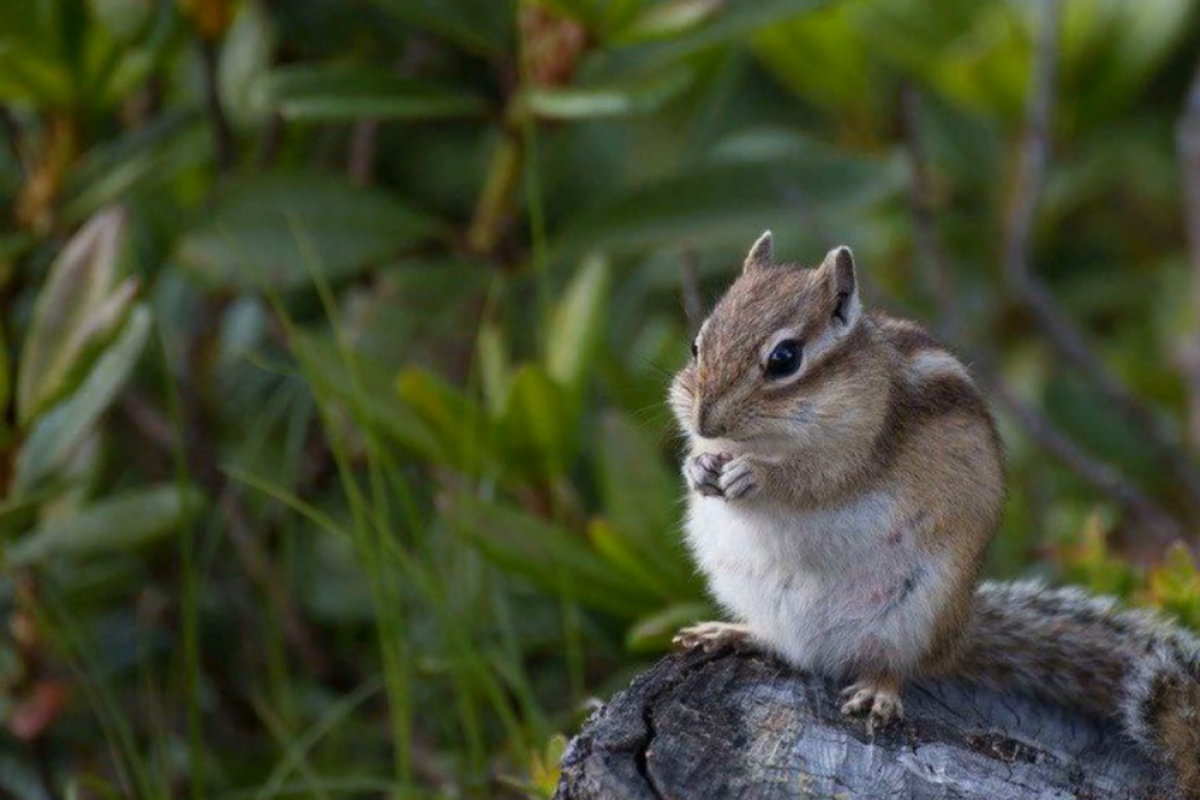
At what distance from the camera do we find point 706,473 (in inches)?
98.9

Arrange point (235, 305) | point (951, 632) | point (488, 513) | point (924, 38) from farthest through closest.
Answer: point (924, 38), point (235, 305), point (488, 513), point (951, 632)

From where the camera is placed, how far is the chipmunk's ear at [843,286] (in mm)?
2574

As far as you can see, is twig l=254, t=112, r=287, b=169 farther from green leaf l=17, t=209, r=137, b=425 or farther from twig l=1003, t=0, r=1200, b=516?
twig l=1003, t=0, r=1200, b=516

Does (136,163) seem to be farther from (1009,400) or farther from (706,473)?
(1009,400)

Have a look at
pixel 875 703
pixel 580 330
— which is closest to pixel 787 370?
pixel 875 703

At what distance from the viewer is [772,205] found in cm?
382

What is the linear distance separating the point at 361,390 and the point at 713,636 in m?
0.92

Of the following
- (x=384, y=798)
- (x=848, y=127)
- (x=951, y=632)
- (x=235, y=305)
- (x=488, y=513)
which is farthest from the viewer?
(x=848, y=127)

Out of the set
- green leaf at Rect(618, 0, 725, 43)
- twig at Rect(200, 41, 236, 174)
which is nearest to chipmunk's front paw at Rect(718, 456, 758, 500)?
green leaf at Rect(618, 0, 725, 43)

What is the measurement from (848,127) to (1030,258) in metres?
0.64

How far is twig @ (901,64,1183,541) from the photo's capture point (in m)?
3.86

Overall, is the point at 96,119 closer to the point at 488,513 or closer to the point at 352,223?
the point at 352,223

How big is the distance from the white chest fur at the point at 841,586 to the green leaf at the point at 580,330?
0.74 m

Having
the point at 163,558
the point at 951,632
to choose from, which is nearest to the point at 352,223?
the point at 163,558
